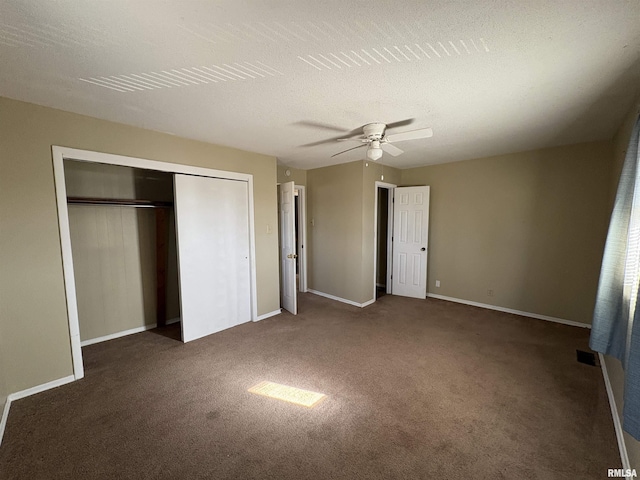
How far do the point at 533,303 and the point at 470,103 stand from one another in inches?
132

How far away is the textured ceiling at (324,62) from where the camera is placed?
47.9 inches

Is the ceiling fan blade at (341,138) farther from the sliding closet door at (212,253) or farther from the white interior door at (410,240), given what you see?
the white interior door at (410,240)

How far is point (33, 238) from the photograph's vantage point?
7.34ft

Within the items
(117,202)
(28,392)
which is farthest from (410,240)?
(28,392)

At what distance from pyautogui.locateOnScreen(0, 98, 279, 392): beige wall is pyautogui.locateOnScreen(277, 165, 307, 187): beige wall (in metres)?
2.49

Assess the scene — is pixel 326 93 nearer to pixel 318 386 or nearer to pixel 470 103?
pixel 470 103

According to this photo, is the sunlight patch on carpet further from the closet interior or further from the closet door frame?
the closet interior

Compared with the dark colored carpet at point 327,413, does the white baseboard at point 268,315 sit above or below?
above

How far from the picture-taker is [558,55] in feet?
5.00

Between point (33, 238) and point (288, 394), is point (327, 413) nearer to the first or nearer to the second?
point (288, 394)

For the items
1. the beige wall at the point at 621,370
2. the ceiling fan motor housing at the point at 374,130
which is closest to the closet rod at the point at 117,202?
the ceiling fan motor housing at the point at 374,130

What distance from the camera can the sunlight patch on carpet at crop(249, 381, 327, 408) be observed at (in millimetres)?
2197

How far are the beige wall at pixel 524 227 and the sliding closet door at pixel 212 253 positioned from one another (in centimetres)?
336

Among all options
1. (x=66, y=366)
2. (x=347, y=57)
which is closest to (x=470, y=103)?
(x=347, y=57)
